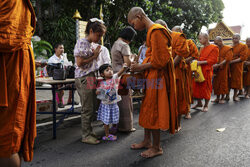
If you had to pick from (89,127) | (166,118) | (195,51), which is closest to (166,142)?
(166,118)

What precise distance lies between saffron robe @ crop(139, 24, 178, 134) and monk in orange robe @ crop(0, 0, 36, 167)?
1.38 metres

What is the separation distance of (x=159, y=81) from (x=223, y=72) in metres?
4.69

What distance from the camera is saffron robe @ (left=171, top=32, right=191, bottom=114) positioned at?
11.2 ft

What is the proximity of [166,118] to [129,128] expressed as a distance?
1.39 m

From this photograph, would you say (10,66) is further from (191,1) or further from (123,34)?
(191,1)

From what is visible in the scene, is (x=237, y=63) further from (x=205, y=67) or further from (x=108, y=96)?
(x=108, y=96)

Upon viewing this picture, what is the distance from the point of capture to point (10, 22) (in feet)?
4.70

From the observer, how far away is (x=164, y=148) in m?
3.06

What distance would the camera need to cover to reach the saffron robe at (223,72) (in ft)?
20.6

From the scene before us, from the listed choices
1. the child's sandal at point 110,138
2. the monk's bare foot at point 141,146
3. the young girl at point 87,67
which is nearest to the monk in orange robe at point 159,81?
the monk's bare foot at point 141,146

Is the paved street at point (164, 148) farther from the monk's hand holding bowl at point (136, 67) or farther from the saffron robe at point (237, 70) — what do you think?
the saffron robe at point (237, 70)

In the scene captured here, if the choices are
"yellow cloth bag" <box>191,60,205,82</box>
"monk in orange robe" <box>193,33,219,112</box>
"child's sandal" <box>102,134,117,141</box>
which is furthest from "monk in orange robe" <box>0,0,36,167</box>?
"monk in orange robe" <box>193,33,219,112</box>

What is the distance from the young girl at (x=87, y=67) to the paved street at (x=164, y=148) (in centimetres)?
35

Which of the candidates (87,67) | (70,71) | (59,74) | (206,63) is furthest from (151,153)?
(206,63)
